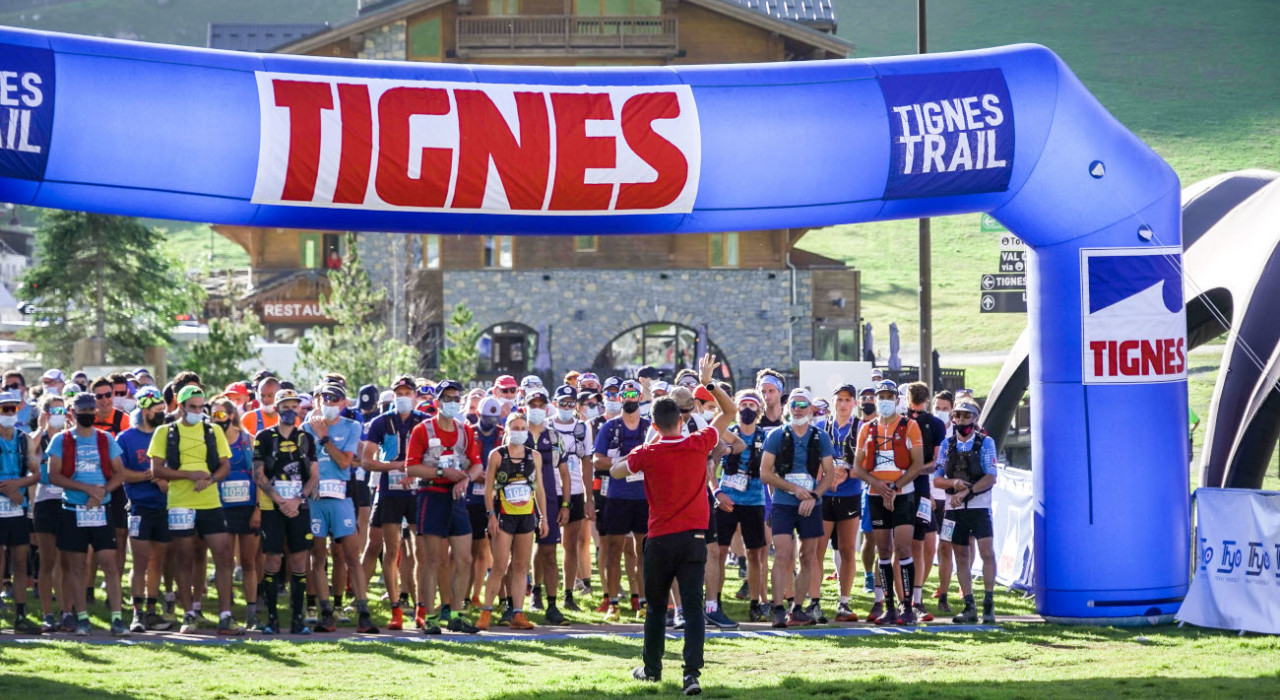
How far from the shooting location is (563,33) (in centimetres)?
3962

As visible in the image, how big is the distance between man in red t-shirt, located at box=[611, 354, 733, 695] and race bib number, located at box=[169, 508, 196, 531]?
3.99 m

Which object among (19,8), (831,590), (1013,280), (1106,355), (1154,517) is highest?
(19,8)

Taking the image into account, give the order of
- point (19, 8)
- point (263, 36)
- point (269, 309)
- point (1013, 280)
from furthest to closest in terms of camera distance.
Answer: point (19, 8), point (263, 36), point (269, 309), point (1013, 280)

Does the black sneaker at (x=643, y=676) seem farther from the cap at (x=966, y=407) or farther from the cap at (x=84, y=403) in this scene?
the cap at (x=84, y=403)

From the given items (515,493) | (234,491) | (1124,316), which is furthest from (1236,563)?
(234,491)

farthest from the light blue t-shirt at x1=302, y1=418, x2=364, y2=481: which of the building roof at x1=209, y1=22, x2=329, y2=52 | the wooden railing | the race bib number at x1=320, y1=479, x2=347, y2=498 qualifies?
the building roof at x1=209, y1=22, x2=329, y2=52

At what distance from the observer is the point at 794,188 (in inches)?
433

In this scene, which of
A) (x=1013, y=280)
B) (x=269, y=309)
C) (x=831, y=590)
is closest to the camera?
(x=831, y=590)

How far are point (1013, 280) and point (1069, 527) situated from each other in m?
9.06

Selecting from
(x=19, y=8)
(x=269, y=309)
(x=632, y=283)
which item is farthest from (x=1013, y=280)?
(x=19, y=8)

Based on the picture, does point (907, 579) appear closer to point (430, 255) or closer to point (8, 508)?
point (8, 508)

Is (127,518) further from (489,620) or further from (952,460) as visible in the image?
(952,460)

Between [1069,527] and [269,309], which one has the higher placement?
[269,309]

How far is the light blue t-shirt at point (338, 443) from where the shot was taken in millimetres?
11312
